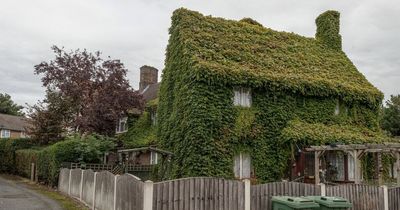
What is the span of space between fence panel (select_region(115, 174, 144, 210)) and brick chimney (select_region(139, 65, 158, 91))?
28.3 meters

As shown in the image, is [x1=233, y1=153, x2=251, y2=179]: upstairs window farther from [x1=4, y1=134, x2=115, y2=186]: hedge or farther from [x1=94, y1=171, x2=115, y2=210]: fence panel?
[x1=4, y1=134, x2=115, y2=186]: hedge

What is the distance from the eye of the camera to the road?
16.0 m

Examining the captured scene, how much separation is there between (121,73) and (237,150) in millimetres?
14572

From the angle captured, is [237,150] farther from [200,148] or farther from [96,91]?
[96,91]

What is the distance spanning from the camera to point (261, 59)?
2331cm

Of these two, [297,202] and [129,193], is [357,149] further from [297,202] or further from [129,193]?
[129,193]

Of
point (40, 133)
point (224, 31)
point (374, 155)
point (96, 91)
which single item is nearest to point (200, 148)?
point (224, 31)

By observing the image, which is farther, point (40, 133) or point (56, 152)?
point (40, 133)

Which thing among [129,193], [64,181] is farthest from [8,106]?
[129,193]

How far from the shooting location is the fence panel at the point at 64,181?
20.7 meters

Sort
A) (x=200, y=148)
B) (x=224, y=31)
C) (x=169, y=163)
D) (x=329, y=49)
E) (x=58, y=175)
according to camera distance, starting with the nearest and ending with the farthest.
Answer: (x=200, y=148) < (x=169, y=163) < (x=58, y=175) < (x=224, y=31) < (x=329, y=49)

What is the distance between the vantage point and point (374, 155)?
23.6 m

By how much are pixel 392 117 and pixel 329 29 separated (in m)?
31.7

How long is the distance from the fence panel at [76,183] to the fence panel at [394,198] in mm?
13026
